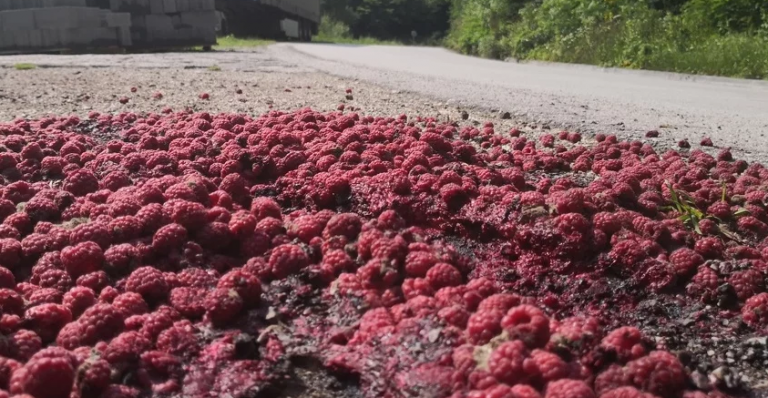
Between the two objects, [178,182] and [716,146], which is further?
[716,146]

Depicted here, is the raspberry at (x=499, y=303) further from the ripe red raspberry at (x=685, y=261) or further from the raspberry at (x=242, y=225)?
the raspberry at (x=242, y=225)

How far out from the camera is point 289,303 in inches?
94.2

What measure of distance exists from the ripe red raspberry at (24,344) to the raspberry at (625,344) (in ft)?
5.45

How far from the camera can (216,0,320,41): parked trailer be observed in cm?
3117

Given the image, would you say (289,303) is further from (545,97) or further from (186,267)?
(545,97)

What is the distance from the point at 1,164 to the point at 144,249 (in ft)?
5.42

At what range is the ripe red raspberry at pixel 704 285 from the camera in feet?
8.15

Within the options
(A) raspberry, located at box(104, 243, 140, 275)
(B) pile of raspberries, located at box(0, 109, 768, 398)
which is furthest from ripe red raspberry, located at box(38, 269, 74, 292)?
Answer: (A) raspberry, located at box(104, 243, 140, 275)

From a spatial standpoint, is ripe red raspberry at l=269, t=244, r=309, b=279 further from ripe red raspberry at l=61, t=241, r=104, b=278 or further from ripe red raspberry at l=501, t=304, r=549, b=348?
ripe red raspberry at l=501, t=304, r=549, b=348

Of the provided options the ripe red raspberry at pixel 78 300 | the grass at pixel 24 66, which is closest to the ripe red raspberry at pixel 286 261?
the ripe red raspberry at pixel 78 300

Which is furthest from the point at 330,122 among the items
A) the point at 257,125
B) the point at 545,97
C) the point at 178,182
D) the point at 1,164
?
the point at 545,97

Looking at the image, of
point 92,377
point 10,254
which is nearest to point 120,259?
point 10,254

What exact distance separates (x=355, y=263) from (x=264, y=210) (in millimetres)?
622

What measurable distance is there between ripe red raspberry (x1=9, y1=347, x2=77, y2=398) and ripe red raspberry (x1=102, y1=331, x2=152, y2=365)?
13 cm
